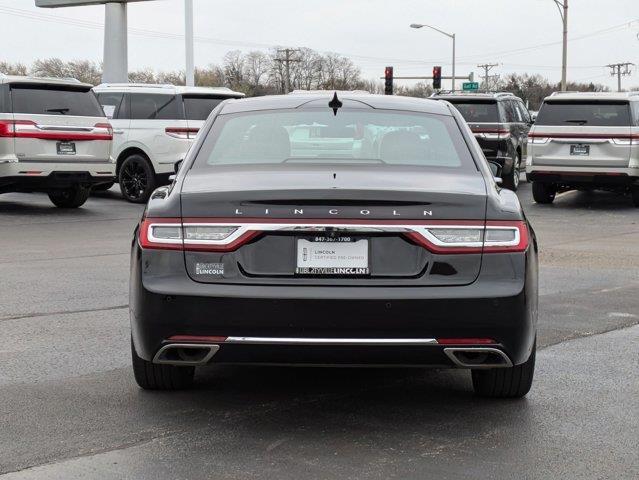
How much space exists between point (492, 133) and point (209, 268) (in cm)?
1702

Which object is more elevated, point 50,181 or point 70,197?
point 50,181

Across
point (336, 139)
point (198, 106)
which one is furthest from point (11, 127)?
point (336, 139)

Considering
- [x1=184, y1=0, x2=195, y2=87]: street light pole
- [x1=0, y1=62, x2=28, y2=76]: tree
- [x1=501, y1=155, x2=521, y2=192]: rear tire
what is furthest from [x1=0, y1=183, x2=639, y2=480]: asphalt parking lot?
[x1=0, y1=62, x2=28, y2=76]: tree

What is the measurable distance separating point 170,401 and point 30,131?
37.2ft

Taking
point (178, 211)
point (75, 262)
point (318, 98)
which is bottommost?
point (75, 262)

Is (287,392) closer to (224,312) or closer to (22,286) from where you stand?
(224,312)

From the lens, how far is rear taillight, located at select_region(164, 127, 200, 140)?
722 inches

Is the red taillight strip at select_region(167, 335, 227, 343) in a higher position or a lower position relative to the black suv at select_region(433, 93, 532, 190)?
lower

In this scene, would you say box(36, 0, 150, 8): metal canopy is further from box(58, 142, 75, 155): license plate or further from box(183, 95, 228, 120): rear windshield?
box(58, 142, 75, 155): license plate

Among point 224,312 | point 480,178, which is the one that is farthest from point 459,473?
point 480,178

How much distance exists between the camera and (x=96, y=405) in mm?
5281

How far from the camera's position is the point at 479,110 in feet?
69.8

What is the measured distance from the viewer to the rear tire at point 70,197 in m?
17.8

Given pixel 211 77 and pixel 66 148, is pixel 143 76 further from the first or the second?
pixel 66 148
